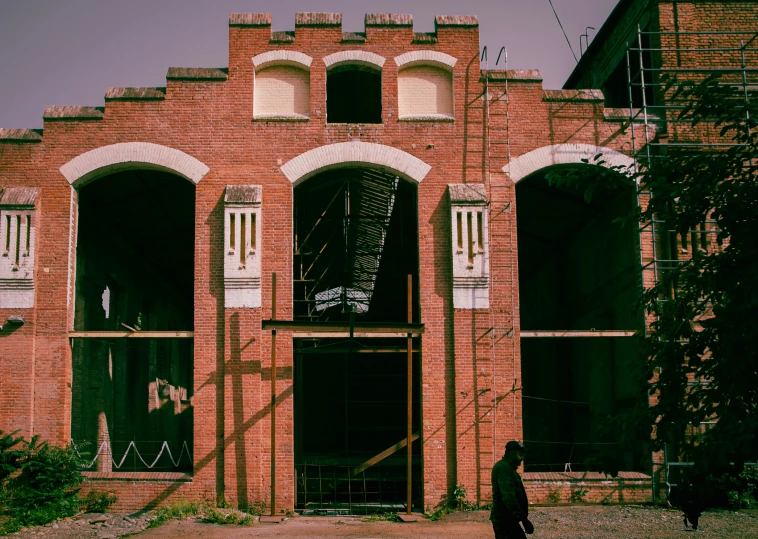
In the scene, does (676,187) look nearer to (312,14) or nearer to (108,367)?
(312,14)

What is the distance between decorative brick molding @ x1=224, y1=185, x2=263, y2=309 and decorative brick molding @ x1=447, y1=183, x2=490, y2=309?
380 centimetres

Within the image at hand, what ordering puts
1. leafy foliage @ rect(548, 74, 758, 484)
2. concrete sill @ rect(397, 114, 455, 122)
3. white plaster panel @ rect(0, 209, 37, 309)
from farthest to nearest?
concrete sill @ rect(397, 114, 455, 122) → white plaster panel @ rect(0, 209, 37, 309) → leafy foliage @ rect(548, 74, 758, 484)

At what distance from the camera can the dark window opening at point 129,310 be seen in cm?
1930

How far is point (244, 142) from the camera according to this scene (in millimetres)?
16609

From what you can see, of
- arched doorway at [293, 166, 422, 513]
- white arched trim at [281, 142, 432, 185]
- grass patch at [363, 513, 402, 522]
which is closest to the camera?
grass patch at [363, 513, 402, 522]

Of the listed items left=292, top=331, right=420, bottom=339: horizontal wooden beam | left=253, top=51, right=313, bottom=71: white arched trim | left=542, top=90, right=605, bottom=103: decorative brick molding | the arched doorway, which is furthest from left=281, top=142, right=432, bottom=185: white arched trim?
left=292, top=331, right=420, bottom=339: horizontal wooden beam

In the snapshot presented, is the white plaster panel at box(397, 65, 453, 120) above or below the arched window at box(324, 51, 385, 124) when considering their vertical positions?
below

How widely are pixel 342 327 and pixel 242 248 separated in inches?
98.2

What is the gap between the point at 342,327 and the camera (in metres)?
15.7

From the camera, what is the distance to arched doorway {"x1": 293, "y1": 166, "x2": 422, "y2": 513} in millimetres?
17112

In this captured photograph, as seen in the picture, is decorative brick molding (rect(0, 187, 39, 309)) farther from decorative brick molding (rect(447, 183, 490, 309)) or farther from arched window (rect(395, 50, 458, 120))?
A: decorative brick molding (rect(447, 183, 490, 309))

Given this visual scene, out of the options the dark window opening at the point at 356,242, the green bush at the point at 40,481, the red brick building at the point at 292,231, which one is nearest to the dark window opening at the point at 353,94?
the red brick building at the point at 292,231

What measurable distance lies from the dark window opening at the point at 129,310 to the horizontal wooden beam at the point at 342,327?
359cm

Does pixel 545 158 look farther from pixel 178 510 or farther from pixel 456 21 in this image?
pixel 178 510
